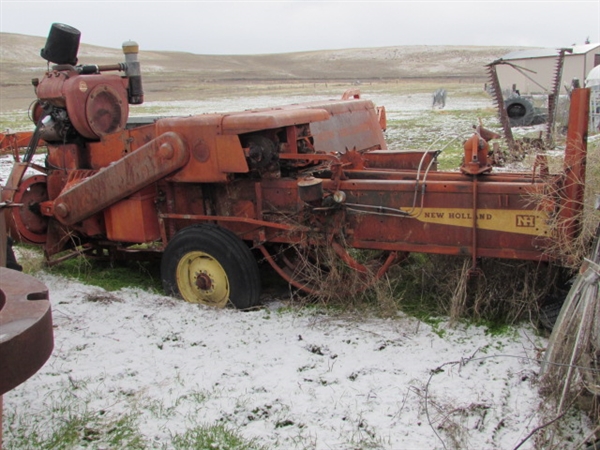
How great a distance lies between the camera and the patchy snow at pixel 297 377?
150 inches

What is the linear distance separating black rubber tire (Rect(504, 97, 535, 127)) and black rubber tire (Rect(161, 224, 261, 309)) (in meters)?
17.1

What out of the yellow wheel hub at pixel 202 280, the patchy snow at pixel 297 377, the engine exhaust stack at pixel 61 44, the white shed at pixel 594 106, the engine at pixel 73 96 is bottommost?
the patchy snow at pixel 297 377

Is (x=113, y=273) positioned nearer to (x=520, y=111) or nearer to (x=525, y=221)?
(x=525, y=221)

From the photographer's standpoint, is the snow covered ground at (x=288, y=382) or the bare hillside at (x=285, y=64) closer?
the snow covered ground at (x=288, y=382)

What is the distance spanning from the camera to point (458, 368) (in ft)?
14.5

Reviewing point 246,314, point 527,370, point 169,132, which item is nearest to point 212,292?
point 246,314

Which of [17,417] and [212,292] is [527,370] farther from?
[17,417]

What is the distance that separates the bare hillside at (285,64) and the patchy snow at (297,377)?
2410 inches

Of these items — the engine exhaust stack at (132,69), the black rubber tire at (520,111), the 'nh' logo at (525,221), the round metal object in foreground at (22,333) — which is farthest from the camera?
the black rubber tire at (520,111)

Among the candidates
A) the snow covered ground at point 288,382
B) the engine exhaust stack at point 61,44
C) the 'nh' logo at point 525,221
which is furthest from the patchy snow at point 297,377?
the engine exhaust stack at point 61,44

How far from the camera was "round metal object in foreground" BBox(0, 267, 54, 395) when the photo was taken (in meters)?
2.41

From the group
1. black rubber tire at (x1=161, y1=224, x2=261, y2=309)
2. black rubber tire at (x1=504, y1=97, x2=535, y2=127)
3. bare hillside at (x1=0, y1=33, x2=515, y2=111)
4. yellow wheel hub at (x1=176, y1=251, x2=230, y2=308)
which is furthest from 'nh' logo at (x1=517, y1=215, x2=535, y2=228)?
bare hillside at (x1=0, y1=33, x2=515, y2=111)

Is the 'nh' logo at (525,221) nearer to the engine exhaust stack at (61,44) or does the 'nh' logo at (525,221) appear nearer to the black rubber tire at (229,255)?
the black rubber tire at (229,255)

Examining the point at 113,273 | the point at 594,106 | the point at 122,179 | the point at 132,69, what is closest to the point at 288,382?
the point at 122,179
